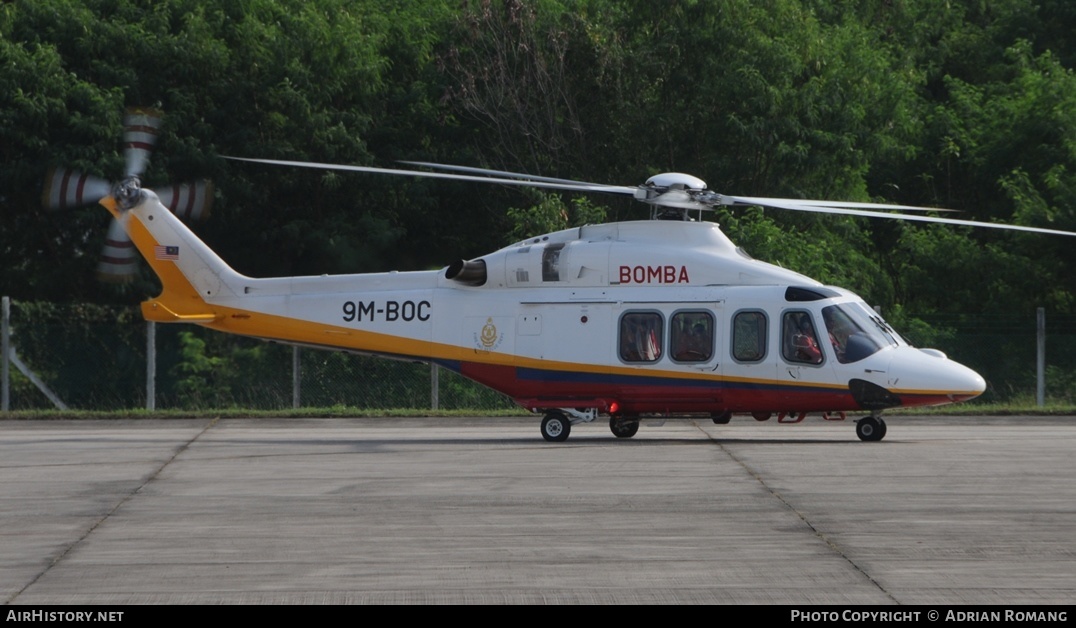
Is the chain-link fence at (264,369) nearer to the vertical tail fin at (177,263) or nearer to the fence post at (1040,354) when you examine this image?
the fence post at (1040,354)

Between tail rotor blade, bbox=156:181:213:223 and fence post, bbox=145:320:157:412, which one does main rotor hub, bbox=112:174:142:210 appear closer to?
tail rotor blade, bbox=156:181:213:223

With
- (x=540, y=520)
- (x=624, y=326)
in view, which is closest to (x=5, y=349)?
(x=624, y=326)

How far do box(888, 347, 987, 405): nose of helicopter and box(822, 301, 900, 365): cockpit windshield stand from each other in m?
0.38

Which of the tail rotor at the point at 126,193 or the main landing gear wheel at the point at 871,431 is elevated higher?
the tail rotor at the point at 126,193

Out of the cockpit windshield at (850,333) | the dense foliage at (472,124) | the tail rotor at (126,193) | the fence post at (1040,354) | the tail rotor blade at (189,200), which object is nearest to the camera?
the cockpit windshield at (850,333)

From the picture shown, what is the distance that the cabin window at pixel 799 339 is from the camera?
1802cm

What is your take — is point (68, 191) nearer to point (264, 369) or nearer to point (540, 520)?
point (264, 369)

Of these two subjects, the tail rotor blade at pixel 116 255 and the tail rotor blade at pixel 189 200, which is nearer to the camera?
the tail rotor blade at pixel 189 200

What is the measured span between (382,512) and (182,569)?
2887 millimetres

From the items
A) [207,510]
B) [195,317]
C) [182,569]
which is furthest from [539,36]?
[182,569]

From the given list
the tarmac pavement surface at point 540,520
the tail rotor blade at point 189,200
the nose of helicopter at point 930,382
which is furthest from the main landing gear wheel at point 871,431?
the tail rotor blade at point 189,200

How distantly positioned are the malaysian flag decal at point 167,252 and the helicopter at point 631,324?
66 cm

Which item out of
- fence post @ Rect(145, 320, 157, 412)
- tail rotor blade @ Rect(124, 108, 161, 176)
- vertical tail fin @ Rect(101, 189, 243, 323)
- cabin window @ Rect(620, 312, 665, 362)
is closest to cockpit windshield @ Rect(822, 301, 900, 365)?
cabin window @ Rect(620, 312, 665, 362)
